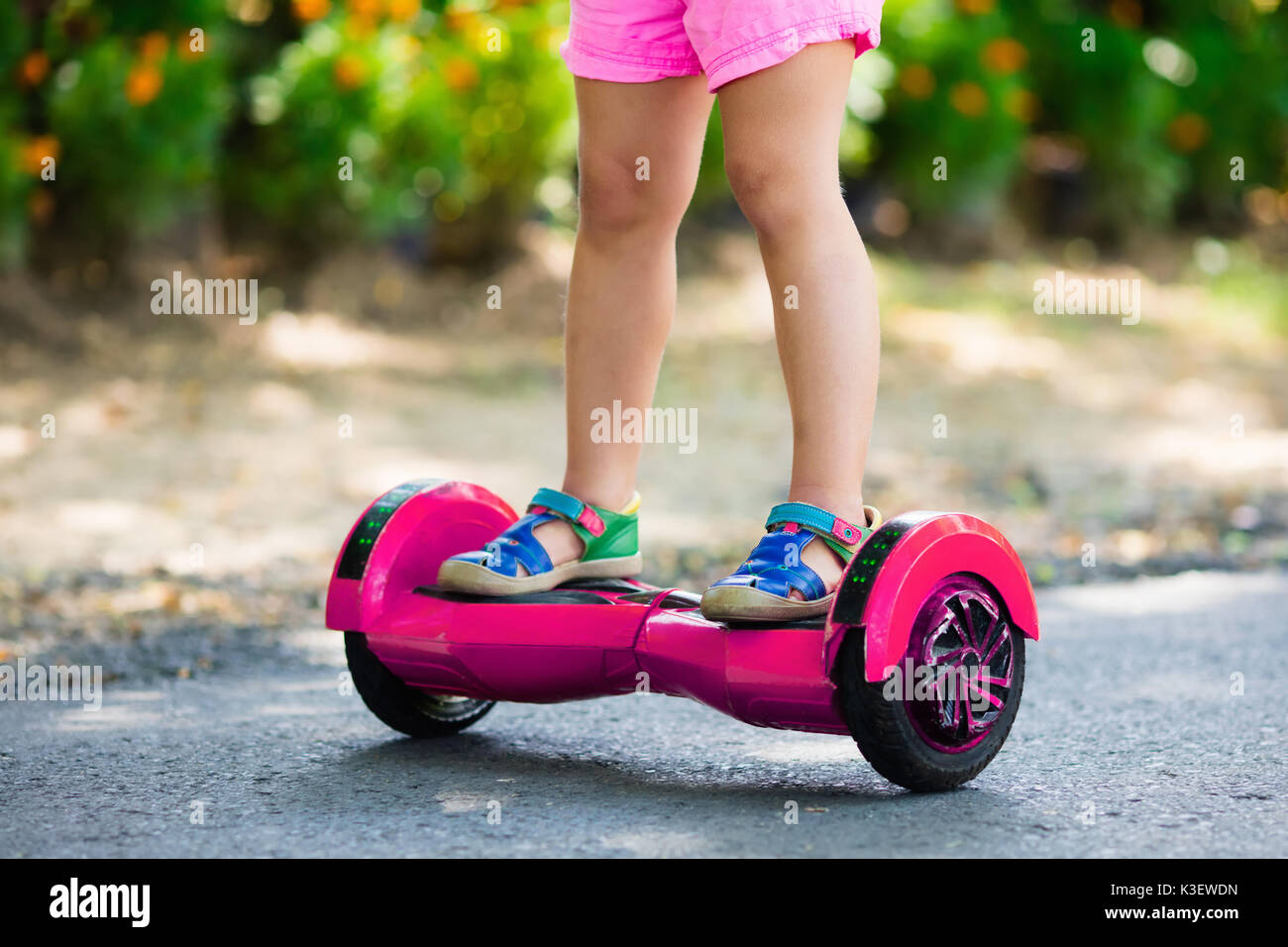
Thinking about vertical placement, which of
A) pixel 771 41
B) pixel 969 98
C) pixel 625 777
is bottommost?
pixel 625 777

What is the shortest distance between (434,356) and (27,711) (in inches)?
168

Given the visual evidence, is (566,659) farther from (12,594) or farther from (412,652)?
(12,594)

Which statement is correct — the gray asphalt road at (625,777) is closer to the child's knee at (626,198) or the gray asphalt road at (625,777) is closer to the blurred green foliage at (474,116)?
the child's knee at (626,198)

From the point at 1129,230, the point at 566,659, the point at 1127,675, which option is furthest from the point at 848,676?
the point at 1129,230

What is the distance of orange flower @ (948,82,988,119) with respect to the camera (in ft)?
28.9

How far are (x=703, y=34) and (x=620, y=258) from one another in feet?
1.32

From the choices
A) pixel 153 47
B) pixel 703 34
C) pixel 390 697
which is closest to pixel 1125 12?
pixel 153 47

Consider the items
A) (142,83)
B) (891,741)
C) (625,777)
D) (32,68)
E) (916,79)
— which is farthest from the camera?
(916,79)

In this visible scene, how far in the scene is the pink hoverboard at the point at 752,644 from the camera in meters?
2.08

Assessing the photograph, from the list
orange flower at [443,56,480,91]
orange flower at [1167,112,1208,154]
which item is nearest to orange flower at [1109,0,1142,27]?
orange flower at [1167,112,1208,154]

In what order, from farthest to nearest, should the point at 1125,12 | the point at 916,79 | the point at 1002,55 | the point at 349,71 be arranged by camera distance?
the point at 1125,12 → the point at 916,79 → the point at 1002,55 → the point at 349,71

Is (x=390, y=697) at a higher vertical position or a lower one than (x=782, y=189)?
lower

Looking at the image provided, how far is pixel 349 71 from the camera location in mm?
6824

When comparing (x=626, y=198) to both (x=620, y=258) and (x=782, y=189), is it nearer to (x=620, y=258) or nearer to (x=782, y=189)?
(x=620, y=258)
